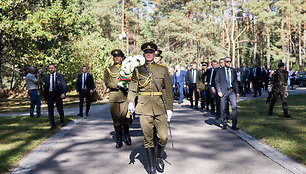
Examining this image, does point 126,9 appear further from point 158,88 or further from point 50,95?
point 158,88

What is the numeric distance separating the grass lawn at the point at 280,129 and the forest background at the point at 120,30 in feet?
41.3

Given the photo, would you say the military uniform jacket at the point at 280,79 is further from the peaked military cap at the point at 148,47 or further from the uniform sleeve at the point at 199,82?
the peaked military cap at the point at 148,47

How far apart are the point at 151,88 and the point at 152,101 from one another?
22 centimetres

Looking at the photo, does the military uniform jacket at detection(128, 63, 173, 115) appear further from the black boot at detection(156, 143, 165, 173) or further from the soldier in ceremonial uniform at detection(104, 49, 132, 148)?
the soldier in ceremonial uniform at detection(104, 49, 132, 148)

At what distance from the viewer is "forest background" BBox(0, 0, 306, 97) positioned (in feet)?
59.8

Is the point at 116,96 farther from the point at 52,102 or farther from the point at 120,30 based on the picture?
the point at 120,30

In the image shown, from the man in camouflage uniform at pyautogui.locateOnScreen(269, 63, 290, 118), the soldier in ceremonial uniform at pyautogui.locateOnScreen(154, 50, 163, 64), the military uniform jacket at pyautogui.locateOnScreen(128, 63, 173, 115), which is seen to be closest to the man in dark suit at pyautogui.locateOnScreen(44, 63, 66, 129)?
the soldier in ceremonial uniform at pyautogui.locateOnScreen(154, 50, 163, 64)

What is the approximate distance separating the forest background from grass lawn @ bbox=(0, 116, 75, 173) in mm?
8498

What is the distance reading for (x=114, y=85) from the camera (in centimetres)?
686

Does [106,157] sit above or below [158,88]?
→ below

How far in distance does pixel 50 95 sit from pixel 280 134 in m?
6.68

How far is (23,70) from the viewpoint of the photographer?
66.3 ft

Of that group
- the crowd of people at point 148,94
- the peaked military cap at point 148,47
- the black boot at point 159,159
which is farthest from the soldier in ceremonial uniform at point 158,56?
the black boot at point 159,159

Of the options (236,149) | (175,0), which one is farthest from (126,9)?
(236,149)
